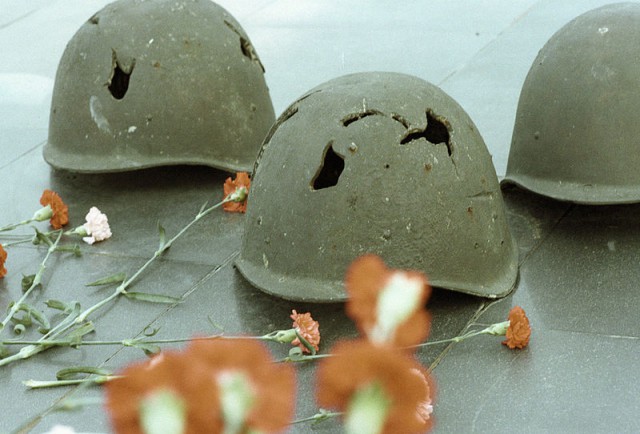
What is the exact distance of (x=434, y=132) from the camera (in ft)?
13.0

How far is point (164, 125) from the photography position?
5172 mm

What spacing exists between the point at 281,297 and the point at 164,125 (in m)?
1.63

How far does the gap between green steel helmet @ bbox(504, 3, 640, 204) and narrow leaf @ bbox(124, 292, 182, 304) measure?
65.1 inches

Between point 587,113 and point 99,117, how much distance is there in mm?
2347

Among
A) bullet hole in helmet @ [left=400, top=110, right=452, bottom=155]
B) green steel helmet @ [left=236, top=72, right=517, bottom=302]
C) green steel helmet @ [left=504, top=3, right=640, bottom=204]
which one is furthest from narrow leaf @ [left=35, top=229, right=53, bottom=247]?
green steel helmet @ [left=504, top=3, right=640, bottom=204]

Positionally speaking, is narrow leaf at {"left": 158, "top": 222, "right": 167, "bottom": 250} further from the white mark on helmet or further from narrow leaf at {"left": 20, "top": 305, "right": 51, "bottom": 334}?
the white mark on helmet

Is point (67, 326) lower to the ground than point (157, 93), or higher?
lower

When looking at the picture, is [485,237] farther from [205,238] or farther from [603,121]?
[205,238]

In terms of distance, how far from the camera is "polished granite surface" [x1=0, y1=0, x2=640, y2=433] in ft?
11.0

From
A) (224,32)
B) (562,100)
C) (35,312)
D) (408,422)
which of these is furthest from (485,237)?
Answer: (408,422)

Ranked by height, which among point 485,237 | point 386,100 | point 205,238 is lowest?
point 205,238

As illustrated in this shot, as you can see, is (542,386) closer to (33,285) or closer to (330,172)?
(330,172)

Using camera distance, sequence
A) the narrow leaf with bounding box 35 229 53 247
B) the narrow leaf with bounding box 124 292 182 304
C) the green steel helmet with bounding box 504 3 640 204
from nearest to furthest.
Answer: the narrow leaf with bounding box 124 292 182 304
the green steel helmet with bounding box 504 3 640 204
the narrow leaf with bounding box 35 229 53 247

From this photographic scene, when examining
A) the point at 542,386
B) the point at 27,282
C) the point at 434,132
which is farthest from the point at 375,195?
the point at 27,282
